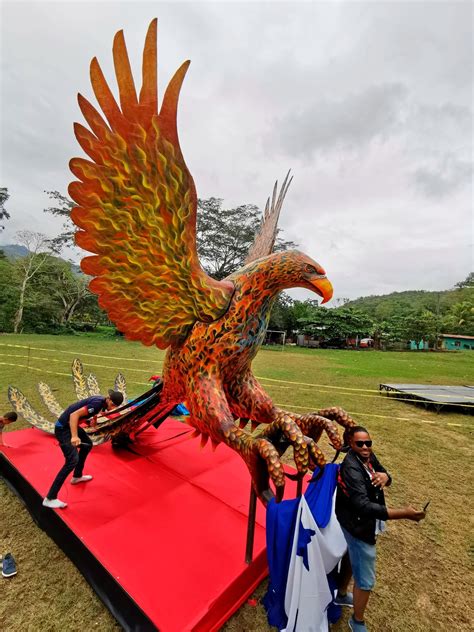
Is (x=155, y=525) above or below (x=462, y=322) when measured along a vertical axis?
A: below

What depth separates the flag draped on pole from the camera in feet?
6.33

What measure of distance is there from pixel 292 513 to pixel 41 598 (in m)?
1.95

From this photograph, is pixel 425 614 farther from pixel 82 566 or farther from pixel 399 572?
pixel 82 566

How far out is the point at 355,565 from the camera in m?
2.01

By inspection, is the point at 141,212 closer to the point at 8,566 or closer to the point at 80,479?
the point at 80,479

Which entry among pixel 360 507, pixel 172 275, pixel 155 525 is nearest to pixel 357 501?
pixel 360 507

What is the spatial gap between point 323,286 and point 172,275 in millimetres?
1315

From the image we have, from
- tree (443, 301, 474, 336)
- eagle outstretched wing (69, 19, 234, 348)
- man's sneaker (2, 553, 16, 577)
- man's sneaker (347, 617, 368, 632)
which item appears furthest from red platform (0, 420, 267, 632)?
tree (443, 301, 474, 336)

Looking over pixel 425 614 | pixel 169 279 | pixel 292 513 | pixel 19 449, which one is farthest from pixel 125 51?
pixel 425 614

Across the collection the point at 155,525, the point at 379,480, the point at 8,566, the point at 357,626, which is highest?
the point at 379,480

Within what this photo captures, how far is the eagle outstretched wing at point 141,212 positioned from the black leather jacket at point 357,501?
5.15 ft

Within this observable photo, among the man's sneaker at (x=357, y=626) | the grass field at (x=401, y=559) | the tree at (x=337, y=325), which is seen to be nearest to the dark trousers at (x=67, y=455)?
the grass field at (x=401, y=559)

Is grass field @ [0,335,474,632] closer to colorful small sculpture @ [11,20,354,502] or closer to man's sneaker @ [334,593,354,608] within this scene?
man's sneaker @ [334,593,354,608]

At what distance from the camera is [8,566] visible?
2.48 m
